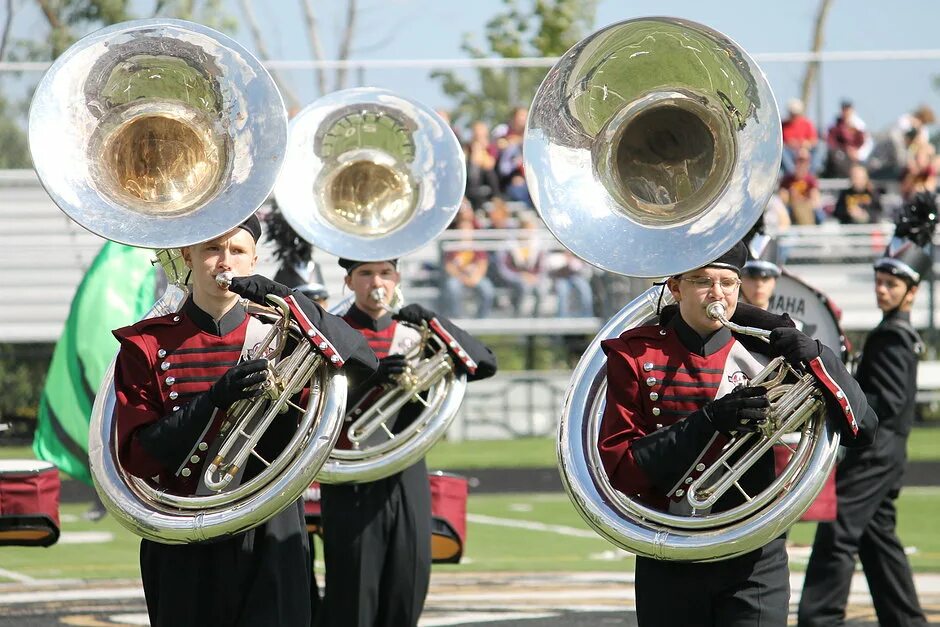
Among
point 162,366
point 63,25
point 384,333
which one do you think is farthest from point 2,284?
point 162,366

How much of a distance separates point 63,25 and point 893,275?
46.3ft

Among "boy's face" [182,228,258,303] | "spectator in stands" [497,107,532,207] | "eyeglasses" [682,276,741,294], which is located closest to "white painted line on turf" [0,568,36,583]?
"boy's face" [182,228,258,303]

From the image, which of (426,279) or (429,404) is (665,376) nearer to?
(429,404)

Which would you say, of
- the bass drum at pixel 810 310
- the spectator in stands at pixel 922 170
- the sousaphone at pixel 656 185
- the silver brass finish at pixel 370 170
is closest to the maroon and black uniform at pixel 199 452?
the sousaphone at pixel 656 185

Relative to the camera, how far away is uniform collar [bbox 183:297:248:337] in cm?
438

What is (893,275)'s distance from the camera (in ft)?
22.4

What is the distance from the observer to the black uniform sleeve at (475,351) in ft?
19.6

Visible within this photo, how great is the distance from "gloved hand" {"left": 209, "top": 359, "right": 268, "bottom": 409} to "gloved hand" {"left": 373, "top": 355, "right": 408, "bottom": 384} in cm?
166

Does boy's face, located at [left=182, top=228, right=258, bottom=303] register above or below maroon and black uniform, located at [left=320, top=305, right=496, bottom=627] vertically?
above

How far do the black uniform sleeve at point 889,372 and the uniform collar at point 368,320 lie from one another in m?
2.15

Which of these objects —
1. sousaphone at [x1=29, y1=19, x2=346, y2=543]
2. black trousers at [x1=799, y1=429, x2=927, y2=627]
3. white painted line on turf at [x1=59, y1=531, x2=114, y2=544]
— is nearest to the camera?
sousaphone at [x1=29, y1=19, x2=346, y2=543]

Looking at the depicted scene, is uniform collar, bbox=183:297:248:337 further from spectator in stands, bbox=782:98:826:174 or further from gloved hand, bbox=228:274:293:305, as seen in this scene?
spectator in stands, bbox=782:98:826:174

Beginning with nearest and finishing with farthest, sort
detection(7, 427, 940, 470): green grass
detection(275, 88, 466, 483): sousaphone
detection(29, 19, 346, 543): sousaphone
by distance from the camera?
detection(29, 19, 346, 543): sousaphone < detection(275, 88, 466, 483): sousaphone < detection(7, 427, 940, 470): green grass

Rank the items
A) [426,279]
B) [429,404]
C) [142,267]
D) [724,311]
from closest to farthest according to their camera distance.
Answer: [724,311] → [429,404] → [142,267] → [426,279]
